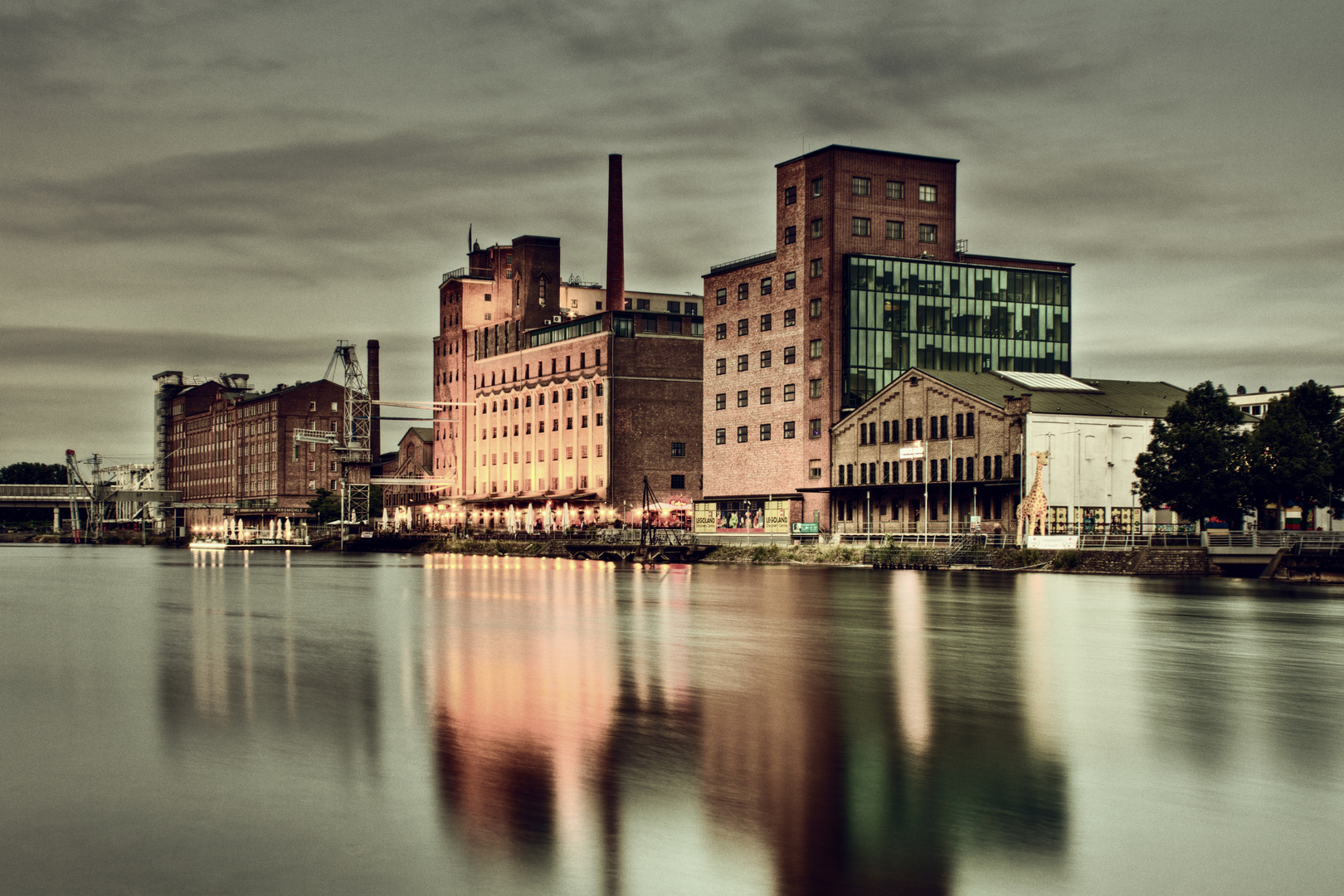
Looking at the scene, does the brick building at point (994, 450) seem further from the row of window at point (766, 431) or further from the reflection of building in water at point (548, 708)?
the reflection of building in water at point (548, 708)

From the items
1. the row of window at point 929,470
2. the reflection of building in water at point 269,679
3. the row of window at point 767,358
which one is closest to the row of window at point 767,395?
the row of window at point 767,358

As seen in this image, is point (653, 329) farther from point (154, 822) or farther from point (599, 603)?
point (154, 822)

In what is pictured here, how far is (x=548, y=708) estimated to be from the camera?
74.6 feet

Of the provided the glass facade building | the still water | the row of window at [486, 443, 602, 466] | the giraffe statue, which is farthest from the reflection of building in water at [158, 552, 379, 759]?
the row of window at [486, 443, 602, 466]

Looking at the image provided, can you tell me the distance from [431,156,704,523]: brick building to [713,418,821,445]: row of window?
2071 cm

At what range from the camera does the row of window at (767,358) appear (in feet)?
372

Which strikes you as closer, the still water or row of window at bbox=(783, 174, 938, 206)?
the still water

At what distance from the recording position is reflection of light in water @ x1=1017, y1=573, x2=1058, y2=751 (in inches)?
812

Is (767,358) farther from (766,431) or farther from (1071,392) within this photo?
(1071,392)

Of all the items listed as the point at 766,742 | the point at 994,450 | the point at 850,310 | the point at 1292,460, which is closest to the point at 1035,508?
the point at 994,450

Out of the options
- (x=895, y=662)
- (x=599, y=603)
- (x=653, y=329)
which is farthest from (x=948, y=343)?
(x=895, y=662)

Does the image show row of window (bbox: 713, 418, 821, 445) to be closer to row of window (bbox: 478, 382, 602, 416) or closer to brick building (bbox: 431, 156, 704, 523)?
brick building (bbox: 431, 156, 704, 523)

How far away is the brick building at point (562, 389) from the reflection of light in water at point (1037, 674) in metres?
99.4

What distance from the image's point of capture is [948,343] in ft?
378
